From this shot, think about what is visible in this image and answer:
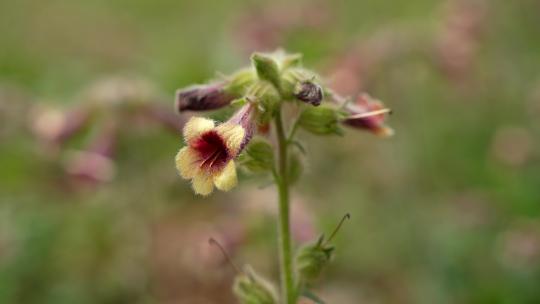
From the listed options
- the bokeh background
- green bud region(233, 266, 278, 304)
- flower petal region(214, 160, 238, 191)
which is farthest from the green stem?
the bokeh background

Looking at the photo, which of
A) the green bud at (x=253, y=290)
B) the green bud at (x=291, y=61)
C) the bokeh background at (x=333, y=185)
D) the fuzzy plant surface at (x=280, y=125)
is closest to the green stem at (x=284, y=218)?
the fuzzy plant surface at (x=280, y=125)

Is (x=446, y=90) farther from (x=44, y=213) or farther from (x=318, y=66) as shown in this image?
(x=44, y=213)

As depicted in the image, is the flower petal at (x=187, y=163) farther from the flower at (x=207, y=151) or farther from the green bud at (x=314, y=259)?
the green bud at (x=314, y=259)

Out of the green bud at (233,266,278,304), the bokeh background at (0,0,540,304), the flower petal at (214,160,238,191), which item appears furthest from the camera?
the bokeh background at (0,0,540,304)

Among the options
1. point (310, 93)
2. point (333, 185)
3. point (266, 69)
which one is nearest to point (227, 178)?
point (310, 93)

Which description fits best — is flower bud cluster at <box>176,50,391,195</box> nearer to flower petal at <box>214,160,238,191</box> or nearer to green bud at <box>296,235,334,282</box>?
flower petal at <box>214,160,238,191</box>

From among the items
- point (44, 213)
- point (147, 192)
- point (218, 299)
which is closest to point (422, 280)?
point (218, 299)
